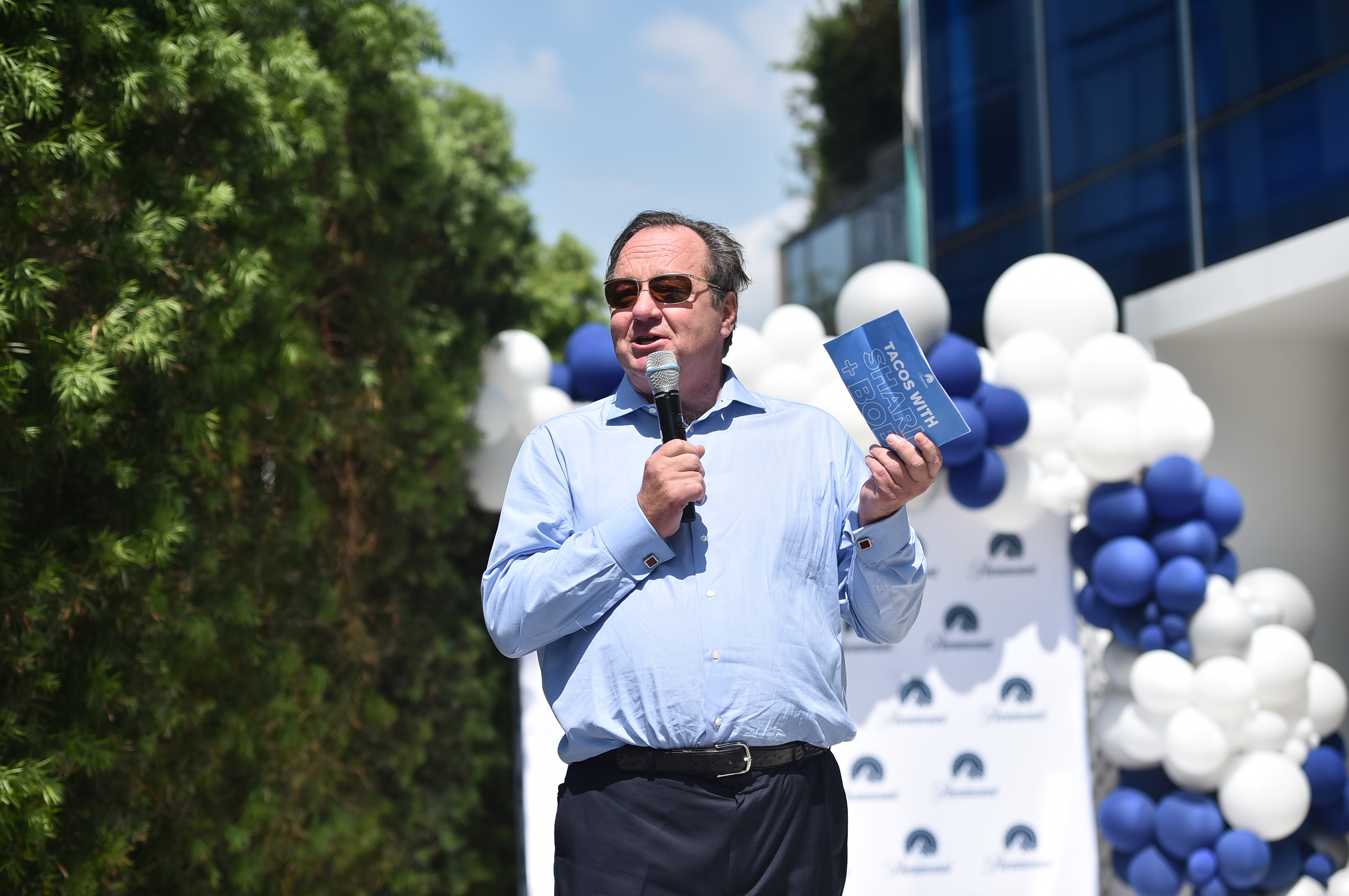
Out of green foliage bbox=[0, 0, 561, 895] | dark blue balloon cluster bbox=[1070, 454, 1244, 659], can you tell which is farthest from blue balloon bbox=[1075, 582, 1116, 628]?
green foliage bbox=[0, 0, 561, 895]

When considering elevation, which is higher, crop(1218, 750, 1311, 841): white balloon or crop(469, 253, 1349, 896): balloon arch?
crop(469, 253, 1349, 896): balloon arch

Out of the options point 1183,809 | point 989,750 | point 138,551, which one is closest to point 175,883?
point 138,551

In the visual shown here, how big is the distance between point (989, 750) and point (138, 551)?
357cm

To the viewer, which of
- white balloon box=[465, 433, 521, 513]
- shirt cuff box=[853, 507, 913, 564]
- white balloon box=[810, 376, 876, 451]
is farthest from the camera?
white balloon box=[465, 433, 521, 513]

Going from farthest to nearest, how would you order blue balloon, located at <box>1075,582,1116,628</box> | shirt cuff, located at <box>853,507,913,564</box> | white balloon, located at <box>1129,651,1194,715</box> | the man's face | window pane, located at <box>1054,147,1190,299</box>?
window pane, located at <box>1054,147,1190,299</box>
blue balloon, located at <box>1075,582,1116,628</box>
white balloon, located at <box>1129,651,1194,715</box>
the man's face
shirt cuff, located at <box>853,507,913,564</box>

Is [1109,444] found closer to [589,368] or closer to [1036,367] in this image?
[1036,367]

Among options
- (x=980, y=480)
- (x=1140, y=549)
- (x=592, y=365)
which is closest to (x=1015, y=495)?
(x=980, y=480)

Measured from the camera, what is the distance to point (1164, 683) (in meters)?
4.43

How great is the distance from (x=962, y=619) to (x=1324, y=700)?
1.50 metres

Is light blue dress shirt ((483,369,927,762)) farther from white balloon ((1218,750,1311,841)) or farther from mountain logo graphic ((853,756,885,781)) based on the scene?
white balloon ((1218,750,1311,841))

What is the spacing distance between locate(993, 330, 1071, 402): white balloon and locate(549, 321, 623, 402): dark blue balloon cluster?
168cm

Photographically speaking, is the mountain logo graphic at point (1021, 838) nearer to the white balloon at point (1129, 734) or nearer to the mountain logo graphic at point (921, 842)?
the mountain logo graphic at point (921, 842)

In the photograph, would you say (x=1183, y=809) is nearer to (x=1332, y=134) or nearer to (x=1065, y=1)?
(x=1332, y=134)

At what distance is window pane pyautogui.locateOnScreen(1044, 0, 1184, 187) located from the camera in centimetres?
644
